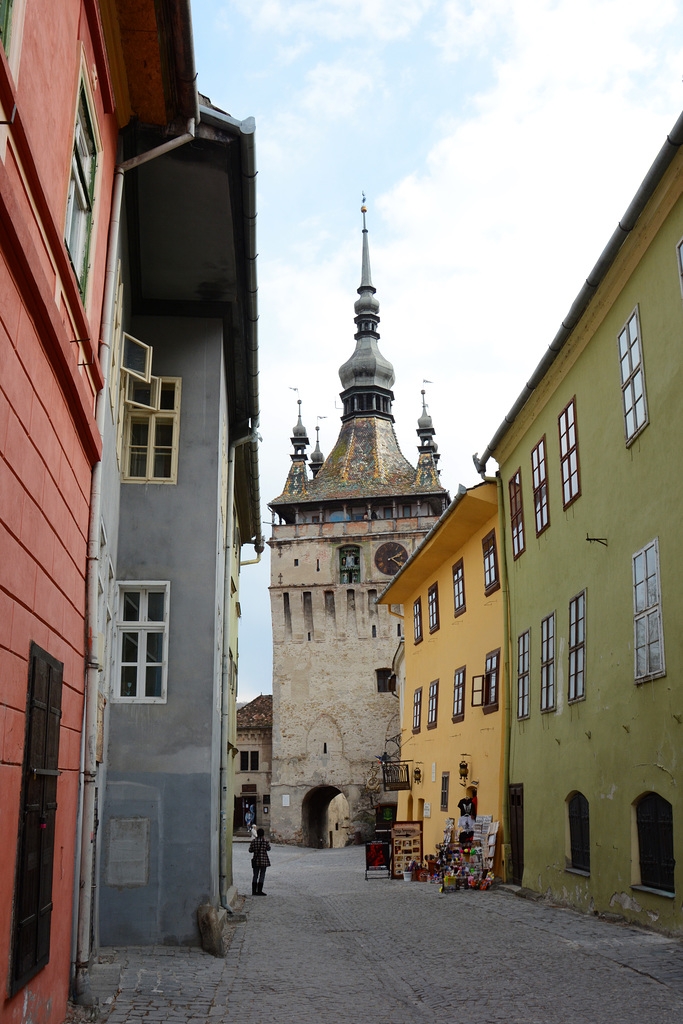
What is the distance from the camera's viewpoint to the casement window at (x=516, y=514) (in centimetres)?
1764

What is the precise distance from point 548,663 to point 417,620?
41.9 ft

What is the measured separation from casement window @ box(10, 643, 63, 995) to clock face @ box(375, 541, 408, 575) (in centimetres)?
4617

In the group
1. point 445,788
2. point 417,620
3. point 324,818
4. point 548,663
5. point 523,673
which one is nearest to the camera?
point 548,663

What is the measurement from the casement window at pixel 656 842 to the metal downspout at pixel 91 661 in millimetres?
6195

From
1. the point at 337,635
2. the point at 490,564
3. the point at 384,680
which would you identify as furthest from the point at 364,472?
the point at 490,564

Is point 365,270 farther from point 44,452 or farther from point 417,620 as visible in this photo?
point 44,452

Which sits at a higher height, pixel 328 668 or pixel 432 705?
pixel 328 668

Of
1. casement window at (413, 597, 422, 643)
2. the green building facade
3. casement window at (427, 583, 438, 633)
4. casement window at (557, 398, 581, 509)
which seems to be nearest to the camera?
the green building facade

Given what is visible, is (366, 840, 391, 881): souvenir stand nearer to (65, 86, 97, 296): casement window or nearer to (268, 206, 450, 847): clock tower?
(65, 86, 97, 296): casement window

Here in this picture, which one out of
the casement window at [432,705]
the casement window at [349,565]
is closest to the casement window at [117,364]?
the casement window at [432,705]

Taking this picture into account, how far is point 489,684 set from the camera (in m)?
19.5

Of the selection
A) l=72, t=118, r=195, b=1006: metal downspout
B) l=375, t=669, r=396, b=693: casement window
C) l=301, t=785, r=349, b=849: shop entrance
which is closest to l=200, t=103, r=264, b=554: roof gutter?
l=72, t=118, r=195, b=1006: metal downspout

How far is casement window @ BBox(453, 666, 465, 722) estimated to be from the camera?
22.2m

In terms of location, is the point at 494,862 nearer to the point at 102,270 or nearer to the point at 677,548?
the point at 677,548
